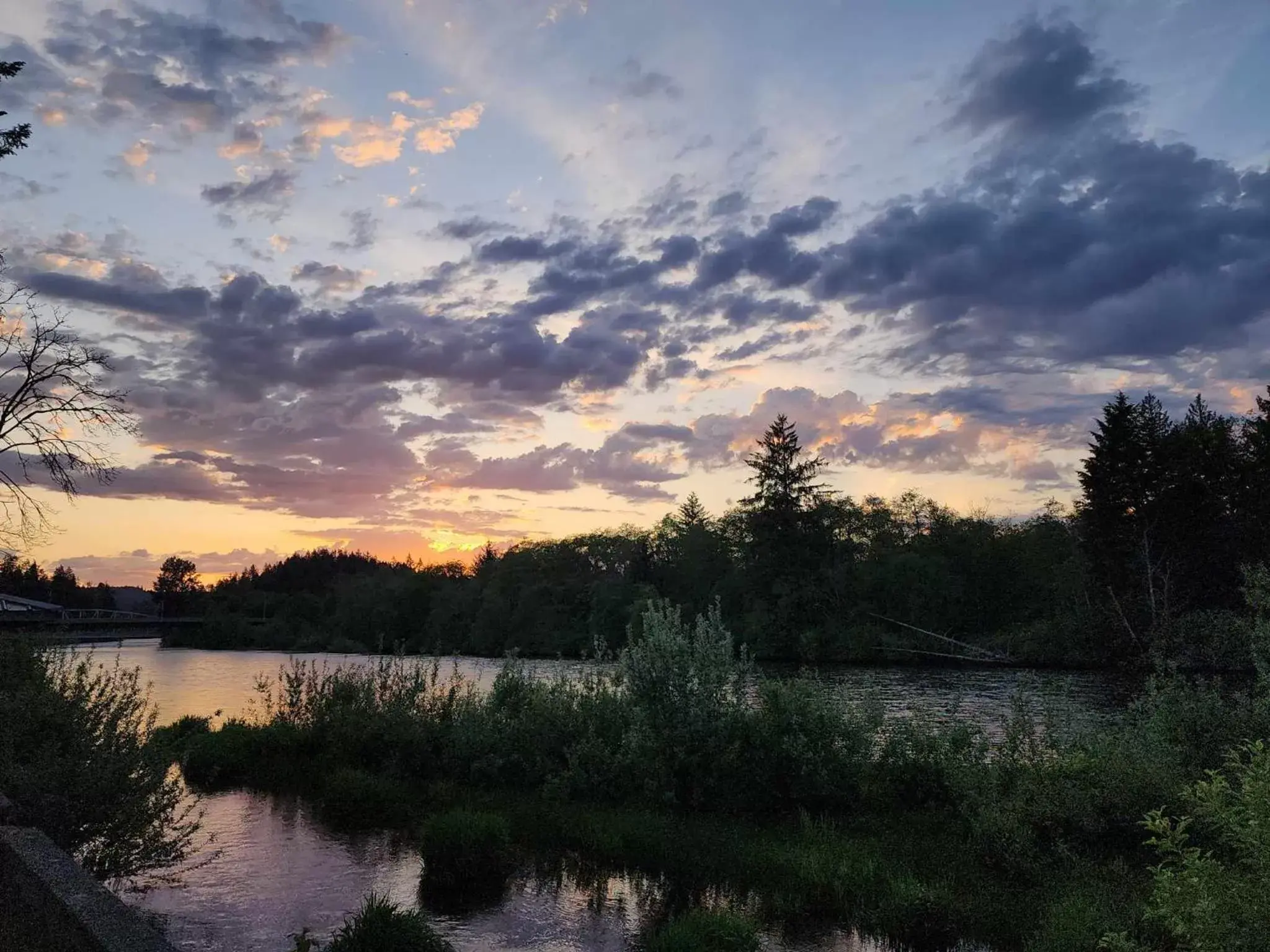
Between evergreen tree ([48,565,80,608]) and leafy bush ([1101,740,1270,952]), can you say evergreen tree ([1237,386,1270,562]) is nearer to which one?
leafy bush ([1101,740,1270,952])

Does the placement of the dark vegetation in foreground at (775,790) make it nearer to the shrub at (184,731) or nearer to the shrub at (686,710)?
the shrub at (686,710)

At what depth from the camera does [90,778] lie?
9.34 metres

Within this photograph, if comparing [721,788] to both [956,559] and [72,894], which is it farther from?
[956,559]

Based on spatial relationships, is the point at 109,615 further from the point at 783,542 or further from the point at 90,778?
the point at 90,778

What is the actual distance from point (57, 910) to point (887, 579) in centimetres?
7565

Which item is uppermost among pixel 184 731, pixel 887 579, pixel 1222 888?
pixel 887 579

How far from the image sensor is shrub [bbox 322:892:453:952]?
26.8 feet

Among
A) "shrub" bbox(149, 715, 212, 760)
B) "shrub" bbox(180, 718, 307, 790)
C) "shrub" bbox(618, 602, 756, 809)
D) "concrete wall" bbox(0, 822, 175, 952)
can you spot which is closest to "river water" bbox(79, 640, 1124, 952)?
"shrub" bbox(180, 718, 307, 790)

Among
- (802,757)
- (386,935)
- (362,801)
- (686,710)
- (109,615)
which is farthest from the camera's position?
(109,615)

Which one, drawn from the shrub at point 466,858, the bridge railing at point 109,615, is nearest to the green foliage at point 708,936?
the shrub at point 466,858

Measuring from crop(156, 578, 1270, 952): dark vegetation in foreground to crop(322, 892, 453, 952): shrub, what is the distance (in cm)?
230

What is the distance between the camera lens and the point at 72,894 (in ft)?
20.1

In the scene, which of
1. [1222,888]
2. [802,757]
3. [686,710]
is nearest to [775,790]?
[802,757]

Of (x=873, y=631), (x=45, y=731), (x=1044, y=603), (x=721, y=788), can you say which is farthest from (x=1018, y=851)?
(x=1044, y=603)
